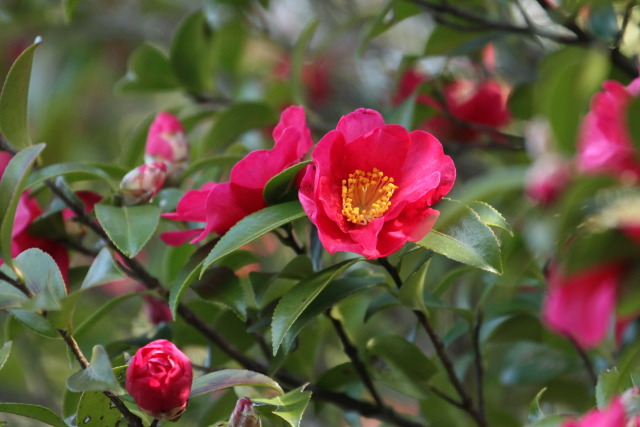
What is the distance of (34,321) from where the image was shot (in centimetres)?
64

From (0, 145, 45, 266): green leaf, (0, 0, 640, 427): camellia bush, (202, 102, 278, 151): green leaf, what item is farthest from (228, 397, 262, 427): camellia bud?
(202, 102, 278, 151): green leaf

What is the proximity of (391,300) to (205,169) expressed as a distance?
279mm

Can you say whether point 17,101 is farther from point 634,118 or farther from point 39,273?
point 634,118

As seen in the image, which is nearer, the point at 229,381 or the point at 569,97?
the point at 569,97

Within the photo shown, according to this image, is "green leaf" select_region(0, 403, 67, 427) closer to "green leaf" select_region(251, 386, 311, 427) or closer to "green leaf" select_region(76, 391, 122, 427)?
"green leaf" select_region(76, 391, 122, 427)

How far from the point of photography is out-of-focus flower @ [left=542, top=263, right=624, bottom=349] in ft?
1.37

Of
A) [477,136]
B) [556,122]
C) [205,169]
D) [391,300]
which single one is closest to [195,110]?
[205,169]

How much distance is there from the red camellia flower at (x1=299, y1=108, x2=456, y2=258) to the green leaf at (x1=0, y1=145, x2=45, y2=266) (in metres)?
0.22

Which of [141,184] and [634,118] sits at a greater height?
[634,118]

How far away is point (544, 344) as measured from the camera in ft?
3.31

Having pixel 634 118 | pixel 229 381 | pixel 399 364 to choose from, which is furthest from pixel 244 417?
pixel 634 118

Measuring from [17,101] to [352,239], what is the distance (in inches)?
13.8

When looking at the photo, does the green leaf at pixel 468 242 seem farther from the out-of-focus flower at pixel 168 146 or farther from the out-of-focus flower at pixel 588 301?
the out-of-focus flower at pixel 168 146

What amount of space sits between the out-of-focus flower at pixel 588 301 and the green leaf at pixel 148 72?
35.9 inches
